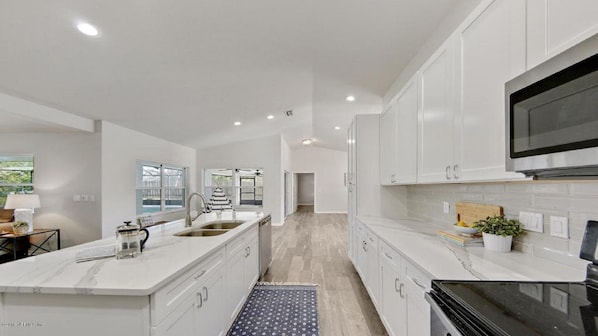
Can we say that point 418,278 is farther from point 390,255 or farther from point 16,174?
point 16,174

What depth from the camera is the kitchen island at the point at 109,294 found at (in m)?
1.23

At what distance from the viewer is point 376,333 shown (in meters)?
2.40

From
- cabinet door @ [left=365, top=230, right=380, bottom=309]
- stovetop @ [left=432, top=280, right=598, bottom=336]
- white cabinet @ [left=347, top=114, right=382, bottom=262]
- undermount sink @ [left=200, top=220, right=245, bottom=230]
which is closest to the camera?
stovetop @ [left=432, top=280, right=598, bottom=336]

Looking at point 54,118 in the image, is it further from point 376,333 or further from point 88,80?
point 376,333

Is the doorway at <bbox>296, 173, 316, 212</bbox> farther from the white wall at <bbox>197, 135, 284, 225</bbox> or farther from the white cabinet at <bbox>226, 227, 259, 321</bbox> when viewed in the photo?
the white cabinet at <bbox>226, 227, 259, 321</bbox>

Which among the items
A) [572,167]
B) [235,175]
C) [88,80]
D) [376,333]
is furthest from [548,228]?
[235,175]

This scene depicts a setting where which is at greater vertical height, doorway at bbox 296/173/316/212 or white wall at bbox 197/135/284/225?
white wall at bbox 197/135/284/225

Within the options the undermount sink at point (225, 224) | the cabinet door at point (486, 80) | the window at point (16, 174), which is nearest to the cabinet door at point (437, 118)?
the cabinet door at point (486, 80)

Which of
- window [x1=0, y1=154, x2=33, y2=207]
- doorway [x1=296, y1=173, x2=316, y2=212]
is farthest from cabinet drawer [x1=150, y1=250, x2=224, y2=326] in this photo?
doorway [x1=296, y1=173, x2=316, y2=212]

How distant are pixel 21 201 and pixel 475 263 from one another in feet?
19.8

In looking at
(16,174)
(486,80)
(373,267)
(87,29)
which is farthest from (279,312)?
(16,174)

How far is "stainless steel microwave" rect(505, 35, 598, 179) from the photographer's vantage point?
782 mm

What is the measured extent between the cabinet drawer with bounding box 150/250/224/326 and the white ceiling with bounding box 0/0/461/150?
1990 millimetres

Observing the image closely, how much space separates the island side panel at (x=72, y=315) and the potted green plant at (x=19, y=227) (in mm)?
4181
